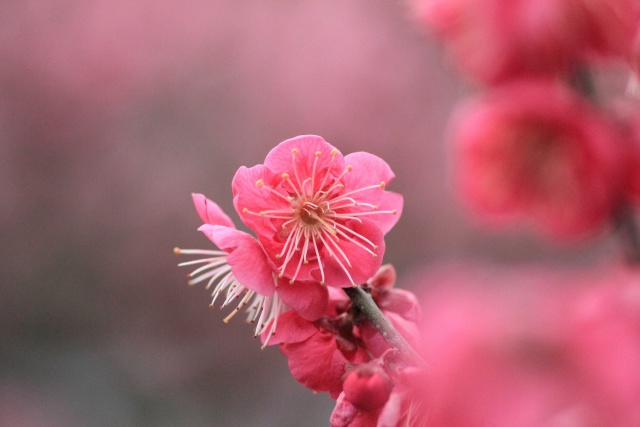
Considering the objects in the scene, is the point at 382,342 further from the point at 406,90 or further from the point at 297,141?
the point at 406,90

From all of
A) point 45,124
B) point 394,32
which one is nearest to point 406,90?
point 394,32

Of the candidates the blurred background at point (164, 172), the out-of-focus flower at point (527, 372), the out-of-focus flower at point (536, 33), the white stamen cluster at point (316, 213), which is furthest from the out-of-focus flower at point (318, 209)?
the blurred background at point (164, 172)

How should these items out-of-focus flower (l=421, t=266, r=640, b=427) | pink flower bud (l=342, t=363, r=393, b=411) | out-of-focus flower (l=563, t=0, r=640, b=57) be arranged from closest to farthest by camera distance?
1. out-of-focus flower (l=421, t=266, r=640, b=427)
2. pink flower bud (l=342, t=363, r=393, b=411)
3. out-of-focus flower (l=563, t=0, r=640, b=57)

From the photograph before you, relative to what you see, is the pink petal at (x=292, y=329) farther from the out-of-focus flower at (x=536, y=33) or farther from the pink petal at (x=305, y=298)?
the out-of-focus flower at (x=536, y=33)

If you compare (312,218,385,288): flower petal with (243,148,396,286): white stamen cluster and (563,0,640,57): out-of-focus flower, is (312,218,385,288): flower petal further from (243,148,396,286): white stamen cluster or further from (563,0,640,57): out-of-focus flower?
(563,0,640,57): out-of-focus flower

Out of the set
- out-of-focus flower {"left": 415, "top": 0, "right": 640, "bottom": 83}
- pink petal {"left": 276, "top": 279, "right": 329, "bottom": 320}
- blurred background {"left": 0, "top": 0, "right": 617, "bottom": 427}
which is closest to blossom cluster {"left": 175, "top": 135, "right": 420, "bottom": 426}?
pink petal {"left": 276, "top": 279, "right": 329, "bottom": 320}

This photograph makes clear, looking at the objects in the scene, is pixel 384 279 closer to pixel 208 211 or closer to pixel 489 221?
pixel 208 211
